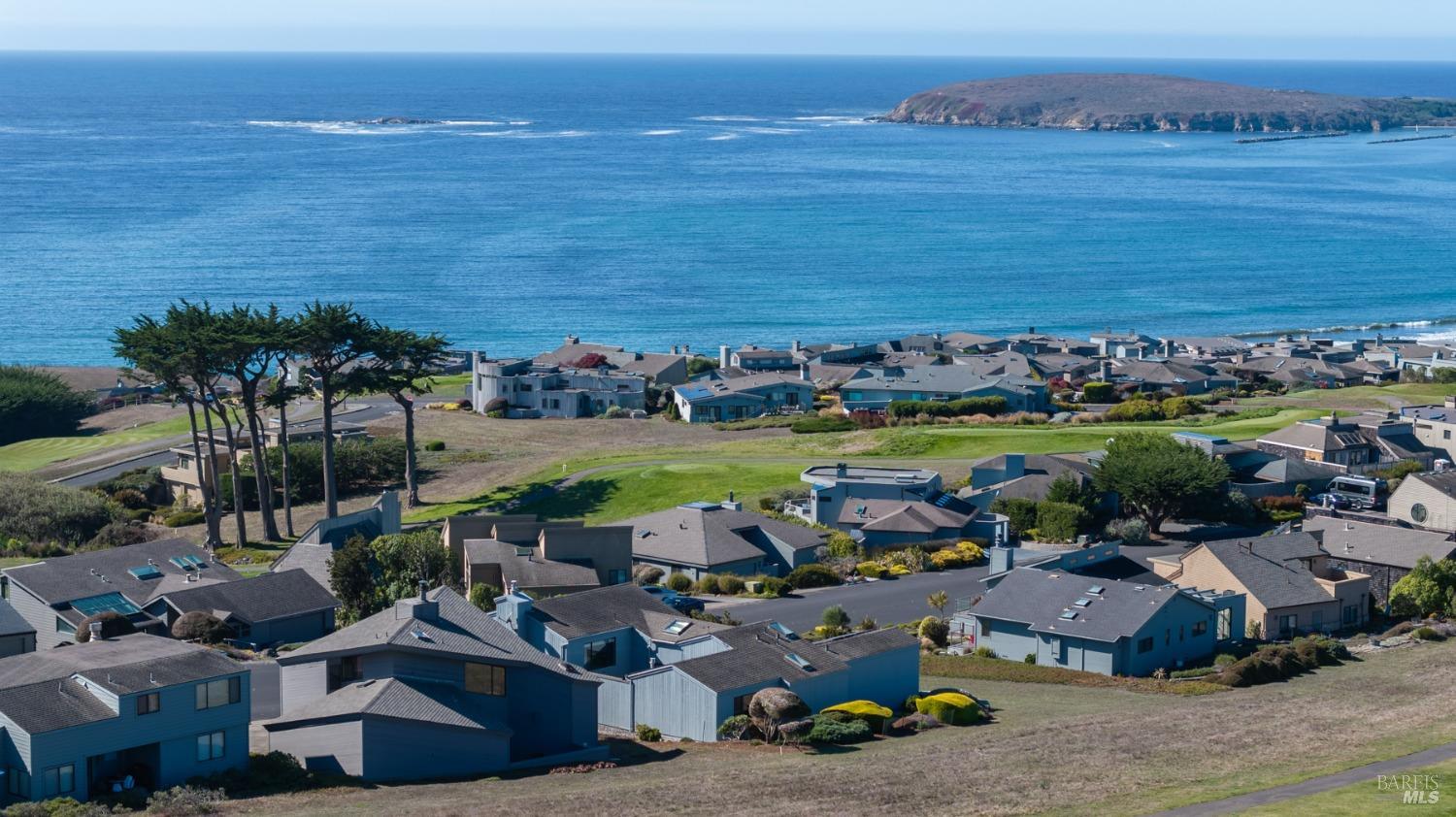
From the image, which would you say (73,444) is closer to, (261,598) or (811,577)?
(261,598)

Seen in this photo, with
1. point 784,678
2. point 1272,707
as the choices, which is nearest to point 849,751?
point 784,678

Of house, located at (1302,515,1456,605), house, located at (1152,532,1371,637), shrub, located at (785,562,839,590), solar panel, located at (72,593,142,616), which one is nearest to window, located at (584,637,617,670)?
shrub, located at (785,562,839,590)

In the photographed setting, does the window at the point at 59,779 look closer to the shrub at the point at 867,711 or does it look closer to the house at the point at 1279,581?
the shrub at the point at 867,711

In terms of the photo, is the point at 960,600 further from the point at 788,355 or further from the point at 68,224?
the point at 68,224

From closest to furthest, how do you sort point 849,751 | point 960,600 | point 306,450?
point 849,751
point 960,600
point 306,450

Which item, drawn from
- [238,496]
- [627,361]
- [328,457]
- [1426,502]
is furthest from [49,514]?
[1426,502]

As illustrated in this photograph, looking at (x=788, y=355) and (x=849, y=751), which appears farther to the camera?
(x=788, y=355)

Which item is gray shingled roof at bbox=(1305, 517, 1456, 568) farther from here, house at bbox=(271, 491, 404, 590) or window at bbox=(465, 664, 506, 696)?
window at bbox=(465, 664, 506, 696)

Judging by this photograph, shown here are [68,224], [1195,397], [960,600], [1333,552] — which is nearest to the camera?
[960,600]
